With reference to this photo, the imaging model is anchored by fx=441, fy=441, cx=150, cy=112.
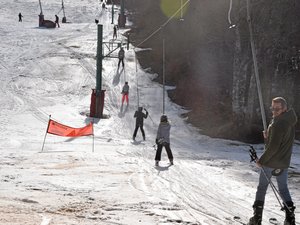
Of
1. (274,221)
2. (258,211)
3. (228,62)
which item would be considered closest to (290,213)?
(258,211)

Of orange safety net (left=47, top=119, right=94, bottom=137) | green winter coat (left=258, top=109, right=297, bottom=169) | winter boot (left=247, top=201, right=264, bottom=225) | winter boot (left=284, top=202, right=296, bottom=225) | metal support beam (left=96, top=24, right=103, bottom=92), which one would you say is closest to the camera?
green winter coat (left=258, top=109, right=297, bottom=169)

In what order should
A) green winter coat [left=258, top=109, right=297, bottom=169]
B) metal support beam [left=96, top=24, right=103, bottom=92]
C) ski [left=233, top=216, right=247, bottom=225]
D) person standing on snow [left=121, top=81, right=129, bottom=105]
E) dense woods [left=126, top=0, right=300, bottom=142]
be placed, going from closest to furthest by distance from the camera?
green winter coat [left=258, top=109, right=297, bottom=169]
ski [left=233, top=216, right=247, bottom=225]
dense woods [left=126, top=0, right=300, bottom=142]
metal support beam [left=96, top=24, right=103, bottom=92]
person standing on snow [left=121, top=81, right=129, bottom=105]

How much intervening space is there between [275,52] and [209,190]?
1423cm

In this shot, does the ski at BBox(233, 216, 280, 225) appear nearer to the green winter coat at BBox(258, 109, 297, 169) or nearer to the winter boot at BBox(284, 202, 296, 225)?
the winter boot at BBox(284, 202, 296, 225)

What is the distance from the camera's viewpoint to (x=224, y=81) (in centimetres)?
3209

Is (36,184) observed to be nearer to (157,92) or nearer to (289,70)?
(289,70)

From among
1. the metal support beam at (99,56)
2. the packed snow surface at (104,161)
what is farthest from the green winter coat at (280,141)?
the metal support beam at (99,56)

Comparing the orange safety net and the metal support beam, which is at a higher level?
the metal support beam

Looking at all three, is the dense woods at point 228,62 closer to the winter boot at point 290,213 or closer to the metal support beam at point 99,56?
the metal support beam at point 99,56

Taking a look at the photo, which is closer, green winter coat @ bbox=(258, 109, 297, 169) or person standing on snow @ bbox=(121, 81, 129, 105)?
green winter coat @ bbox=(258, 109, 297, 169)

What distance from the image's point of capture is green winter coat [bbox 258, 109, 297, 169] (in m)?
6.16

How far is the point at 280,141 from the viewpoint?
6176 millimetres

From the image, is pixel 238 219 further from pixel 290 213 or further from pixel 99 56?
pixel 99 56

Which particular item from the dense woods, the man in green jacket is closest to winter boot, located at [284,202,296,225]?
the man in green jacket
